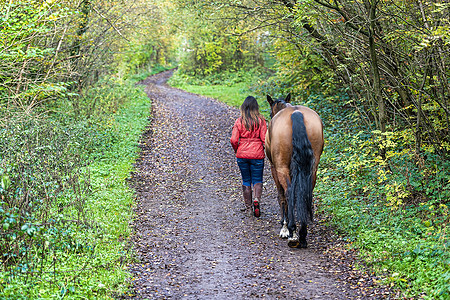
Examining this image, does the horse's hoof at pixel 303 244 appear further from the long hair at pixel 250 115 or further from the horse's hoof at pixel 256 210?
the long hair at pixel 250 115

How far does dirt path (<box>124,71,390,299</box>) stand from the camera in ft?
15.3

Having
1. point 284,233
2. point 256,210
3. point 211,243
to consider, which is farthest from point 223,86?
point 211,243

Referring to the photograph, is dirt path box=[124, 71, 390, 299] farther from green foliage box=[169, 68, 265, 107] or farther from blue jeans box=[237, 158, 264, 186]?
green foliage box=[169, 68, 265, 107]

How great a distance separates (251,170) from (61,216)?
3.76 metres

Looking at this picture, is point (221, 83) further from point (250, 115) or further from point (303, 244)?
point (303, 244)

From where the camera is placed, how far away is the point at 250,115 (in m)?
7.39

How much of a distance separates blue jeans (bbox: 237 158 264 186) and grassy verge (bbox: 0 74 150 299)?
2.24 m

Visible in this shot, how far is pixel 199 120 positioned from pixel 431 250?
1223 centimetres

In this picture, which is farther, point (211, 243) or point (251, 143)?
point (251, 143)

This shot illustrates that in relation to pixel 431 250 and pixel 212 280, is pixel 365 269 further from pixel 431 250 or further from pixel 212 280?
Result: pixel 212 280

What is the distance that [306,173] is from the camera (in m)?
5.73

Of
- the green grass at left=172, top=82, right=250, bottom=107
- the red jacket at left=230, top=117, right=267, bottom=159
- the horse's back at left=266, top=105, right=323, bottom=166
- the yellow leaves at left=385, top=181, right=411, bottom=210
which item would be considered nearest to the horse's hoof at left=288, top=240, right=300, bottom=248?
the horse's back at left=266, top=105, right=323, bottom=166

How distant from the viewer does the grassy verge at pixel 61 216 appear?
13.4 ft

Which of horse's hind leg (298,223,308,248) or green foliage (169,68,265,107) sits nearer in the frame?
horse's hind leg (298,223,308,248)
